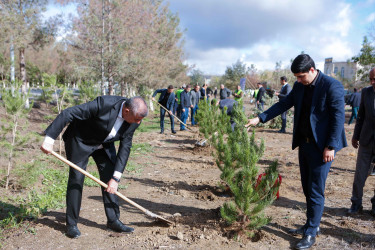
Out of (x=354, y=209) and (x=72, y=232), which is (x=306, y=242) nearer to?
(x=354, y=209)

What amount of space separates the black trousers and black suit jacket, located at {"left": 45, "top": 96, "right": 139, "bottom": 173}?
11cm

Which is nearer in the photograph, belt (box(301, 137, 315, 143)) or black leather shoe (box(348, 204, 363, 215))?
belt (box(301, 137, 315, 143))

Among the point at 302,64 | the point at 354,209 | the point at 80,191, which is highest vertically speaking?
the point at 302,64

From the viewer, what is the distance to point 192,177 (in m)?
6.00

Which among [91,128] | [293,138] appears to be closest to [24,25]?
[91,128]

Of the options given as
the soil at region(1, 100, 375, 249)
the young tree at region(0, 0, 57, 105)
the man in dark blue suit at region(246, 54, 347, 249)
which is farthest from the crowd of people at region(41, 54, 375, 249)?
the young tree at region(0, 0, 57, 105)

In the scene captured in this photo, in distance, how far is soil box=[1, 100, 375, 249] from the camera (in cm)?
322

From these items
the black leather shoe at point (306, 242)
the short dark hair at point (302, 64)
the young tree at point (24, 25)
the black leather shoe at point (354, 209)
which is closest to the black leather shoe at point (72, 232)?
the black leather shoe at point (306, 242)

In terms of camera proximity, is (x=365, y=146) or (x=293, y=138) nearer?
(x=293, y=138)

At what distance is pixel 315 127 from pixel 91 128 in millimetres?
2345

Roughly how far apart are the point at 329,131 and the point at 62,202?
3.72 metres

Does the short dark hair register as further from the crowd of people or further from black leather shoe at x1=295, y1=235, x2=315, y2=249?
black leather shoe at x1=295, y1=235, x2=315, y2=249

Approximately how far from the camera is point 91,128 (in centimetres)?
325

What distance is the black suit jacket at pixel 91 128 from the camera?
10.2 ft
